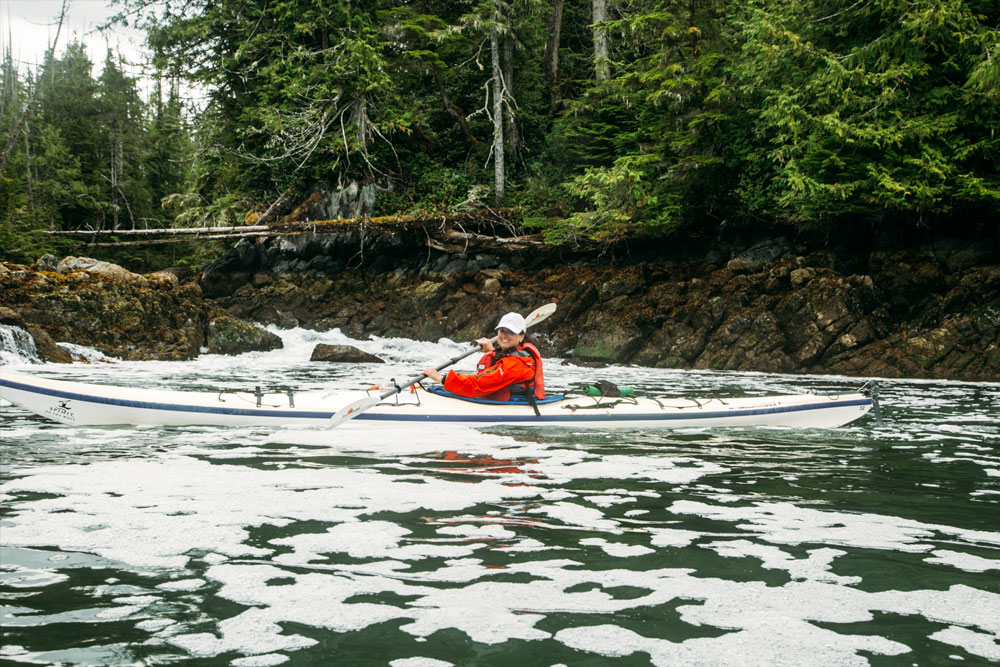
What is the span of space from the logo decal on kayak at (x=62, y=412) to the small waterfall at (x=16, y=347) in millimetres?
6338

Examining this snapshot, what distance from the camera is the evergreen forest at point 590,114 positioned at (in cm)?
1145

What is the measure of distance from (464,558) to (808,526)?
76.2 inches

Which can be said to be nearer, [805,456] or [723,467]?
[723,467]

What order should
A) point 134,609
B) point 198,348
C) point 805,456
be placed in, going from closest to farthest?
point 134,609 < point 805,456 < point 198,348

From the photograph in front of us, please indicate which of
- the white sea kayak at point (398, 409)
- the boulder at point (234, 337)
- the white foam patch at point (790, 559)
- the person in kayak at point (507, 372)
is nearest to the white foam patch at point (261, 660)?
the white foam patch at point (790, 559)

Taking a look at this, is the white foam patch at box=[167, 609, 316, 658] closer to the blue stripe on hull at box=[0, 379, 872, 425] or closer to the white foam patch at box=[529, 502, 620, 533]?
the white foam patch at box=[529, 502, 620, 533]

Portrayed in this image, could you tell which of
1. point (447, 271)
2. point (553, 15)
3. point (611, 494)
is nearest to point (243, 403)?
point (611, 494)

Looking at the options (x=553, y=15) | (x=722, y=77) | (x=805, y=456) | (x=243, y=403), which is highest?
(x=553, y=15)

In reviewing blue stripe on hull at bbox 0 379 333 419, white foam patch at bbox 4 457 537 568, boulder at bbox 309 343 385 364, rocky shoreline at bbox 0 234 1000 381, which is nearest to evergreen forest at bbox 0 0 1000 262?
rocky shoreline at bbox 0 234 1000 381

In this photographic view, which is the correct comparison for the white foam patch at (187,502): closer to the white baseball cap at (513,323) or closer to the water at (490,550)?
the water at (490,550)

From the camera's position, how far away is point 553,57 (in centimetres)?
2100

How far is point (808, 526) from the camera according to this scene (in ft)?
12.6

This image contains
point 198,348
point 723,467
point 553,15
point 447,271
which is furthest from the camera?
point 553,15

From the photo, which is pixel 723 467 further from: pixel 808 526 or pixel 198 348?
pixel 198 348
